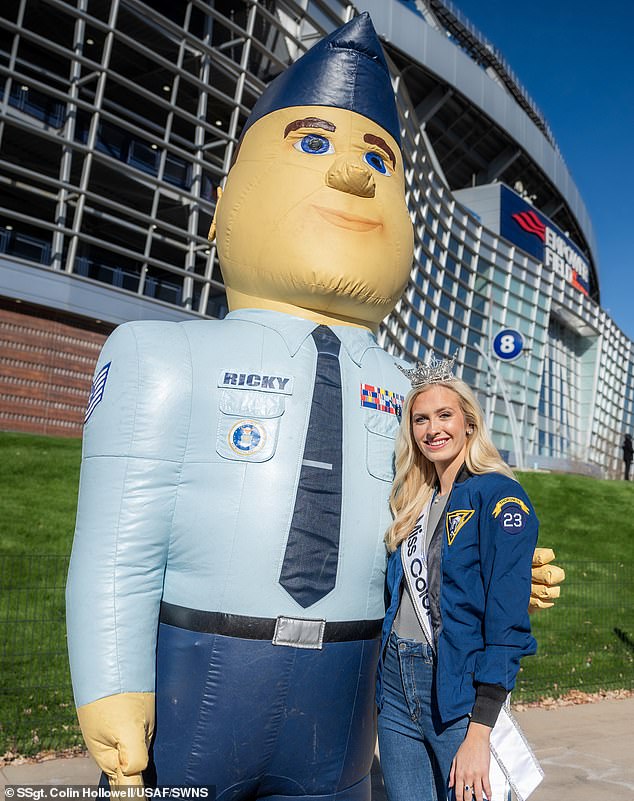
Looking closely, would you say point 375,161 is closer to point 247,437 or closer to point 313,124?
point 313,124

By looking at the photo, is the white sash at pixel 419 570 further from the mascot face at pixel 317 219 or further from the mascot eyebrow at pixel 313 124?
the mascot eyebrow at pixel 313 124

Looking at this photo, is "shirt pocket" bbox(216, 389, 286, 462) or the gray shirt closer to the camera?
the gray shirt

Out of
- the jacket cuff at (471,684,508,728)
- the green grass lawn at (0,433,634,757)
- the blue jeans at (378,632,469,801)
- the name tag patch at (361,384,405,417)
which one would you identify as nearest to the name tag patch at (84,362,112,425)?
the name tag patch at (361,384,405,417)

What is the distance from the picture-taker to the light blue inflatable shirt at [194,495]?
2279mm

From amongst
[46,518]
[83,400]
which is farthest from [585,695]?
[83,400]

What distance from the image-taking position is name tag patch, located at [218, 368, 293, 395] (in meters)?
2.47

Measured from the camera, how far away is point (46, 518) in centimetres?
998

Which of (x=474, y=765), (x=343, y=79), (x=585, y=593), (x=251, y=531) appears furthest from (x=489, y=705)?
(x=585, y=593)

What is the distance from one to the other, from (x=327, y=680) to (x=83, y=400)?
15800mm

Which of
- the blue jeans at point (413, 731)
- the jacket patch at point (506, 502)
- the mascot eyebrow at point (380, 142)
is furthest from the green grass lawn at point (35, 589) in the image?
the jacket patch at point (506, 502)

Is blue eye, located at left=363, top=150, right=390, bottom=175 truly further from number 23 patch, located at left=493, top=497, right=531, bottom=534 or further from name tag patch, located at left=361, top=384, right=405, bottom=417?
number 23 patch, located at left=493, top=497, right=531, bottom=534

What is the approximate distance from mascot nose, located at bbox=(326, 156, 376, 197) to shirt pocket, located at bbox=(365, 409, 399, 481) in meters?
0.84

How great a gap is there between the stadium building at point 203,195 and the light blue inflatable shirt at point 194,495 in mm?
14921

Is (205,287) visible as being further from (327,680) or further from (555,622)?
(327,680)
